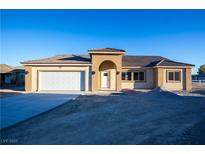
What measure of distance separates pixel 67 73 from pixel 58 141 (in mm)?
15262

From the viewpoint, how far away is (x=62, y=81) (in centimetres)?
2045

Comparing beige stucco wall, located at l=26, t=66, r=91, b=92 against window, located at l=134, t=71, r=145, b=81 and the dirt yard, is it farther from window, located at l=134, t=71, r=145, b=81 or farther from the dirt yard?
the dirt yard

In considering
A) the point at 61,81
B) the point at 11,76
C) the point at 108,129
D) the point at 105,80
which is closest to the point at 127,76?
the point at 105,80

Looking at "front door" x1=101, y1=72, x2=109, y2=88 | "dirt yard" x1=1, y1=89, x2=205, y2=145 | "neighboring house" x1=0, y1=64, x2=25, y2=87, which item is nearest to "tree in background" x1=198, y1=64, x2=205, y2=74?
"front door" x1=101, y1=72, x2=109, y2=88

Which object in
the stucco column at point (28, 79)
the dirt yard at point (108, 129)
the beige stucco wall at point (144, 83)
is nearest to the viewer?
the dirt yard at point (108, 129)

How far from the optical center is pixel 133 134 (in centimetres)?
601

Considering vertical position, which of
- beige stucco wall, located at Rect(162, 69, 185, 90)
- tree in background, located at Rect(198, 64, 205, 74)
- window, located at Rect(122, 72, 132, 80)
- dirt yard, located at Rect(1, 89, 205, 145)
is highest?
tree in background, located at Rect(198, 64, 205, 74)

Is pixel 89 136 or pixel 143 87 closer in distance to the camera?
pixel 89 136

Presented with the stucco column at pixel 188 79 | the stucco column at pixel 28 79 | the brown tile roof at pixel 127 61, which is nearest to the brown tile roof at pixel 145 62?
the brown tile roof at pixel 127 61

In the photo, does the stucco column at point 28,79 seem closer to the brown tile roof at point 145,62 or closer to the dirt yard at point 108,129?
the brown tile roof at point 145,62

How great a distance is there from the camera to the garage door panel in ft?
66.7

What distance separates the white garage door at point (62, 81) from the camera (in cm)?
2034
